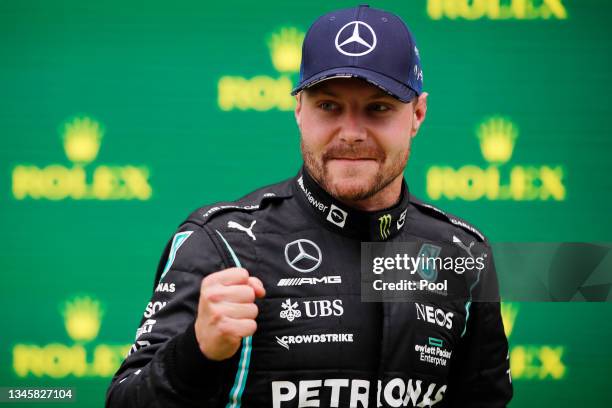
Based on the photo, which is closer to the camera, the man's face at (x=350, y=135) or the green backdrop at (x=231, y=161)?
the man's face at (x=350, y=135)

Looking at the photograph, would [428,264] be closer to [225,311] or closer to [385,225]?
[385,225]

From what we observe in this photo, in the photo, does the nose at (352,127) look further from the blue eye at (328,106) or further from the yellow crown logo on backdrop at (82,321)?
the yellow crown logo on backdrop at (82,321)

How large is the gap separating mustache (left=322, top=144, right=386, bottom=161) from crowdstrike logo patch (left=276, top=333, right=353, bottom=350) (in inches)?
13.6

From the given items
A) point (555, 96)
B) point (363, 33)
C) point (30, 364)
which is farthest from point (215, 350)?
point (555, 96)

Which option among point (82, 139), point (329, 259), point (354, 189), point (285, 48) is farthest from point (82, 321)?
point (354, 189)

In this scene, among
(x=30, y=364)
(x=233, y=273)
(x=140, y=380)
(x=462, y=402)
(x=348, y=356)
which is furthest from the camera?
(x=30, y=364)

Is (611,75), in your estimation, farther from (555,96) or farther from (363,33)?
(363,33)

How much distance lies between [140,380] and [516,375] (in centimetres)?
154

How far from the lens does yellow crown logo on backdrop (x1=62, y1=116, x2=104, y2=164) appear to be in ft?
8.88

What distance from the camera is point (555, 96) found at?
9.09 ft

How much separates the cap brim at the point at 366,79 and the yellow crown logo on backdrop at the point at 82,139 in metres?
1.12

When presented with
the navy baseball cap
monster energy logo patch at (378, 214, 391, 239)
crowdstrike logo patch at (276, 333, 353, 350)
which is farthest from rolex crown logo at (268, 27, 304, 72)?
crowdstrike logo patch at (276, 333, 353, 350)

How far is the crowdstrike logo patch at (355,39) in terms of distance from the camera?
1.76 metres

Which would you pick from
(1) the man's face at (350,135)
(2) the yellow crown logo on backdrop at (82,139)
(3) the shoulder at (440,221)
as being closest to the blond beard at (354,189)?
(1) the man's face at (350,135)
